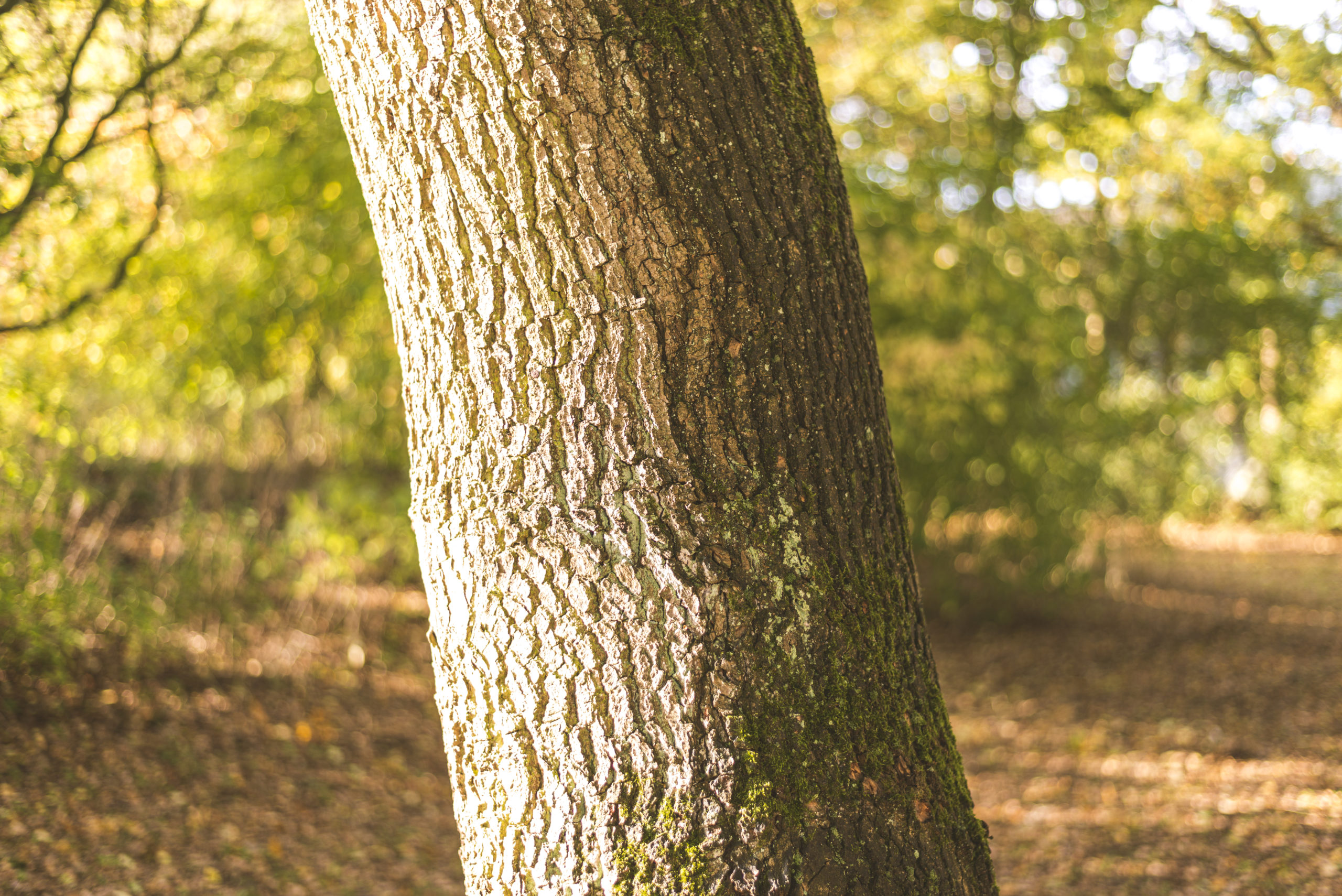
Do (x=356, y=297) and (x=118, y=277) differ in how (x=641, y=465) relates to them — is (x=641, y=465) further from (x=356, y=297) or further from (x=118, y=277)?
(x=356, y=297)

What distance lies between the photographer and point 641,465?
1.46 meters

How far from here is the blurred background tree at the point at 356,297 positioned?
4.64m

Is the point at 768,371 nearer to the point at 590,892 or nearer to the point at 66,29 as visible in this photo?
the point at 590,892

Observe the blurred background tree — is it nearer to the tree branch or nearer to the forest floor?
the tree branch

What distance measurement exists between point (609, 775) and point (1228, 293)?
10.5 meters

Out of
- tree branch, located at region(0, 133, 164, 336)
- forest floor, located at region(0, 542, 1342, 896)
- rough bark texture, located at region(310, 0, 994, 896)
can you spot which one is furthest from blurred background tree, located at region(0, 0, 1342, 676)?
rough bark texture, located at region(310, 0, 994, 896)

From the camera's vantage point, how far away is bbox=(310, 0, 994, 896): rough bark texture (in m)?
1.44

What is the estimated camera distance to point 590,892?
1.47 meters

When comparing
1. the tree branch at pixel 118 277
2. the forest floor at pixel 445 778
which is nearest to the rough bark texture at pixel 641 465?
the forest floor at pixel 445 778

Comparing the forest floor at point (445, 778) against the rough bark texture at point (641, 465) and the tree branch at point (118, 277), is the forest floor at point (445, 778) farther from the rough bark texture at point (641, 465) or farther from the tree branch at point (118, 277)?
the rough bark texture at point (641, 465)

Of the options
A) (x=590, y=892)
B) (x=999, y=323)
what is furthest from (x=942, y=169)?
(x=590, y=892)

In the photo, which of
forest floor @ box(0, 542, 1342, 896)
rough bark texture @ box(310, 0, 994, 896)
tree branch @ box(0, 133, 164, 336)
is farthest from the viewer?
tree branch @ box(0, 133, 164, 336)

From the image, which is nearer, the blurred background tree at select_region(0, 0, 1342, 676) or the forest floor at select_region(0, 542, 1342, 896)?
the forest floor at select_region(0, 542, 1342, 896)

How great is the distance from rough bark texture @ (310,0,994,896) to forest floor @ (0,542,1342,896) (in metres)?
3.19
